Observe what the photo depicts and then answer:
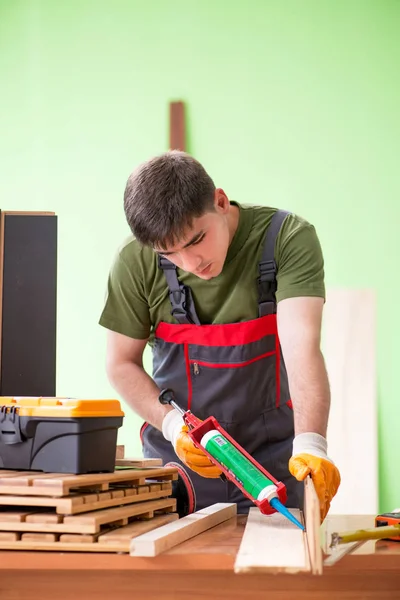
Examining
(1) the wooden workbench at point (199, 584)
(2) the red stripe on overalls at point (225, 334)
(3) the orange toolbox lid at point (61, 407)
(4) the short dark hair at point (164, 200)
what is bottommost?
(1) the wooden workbench at point (199, 584)

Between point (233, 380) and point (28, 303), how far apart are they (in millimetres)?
625

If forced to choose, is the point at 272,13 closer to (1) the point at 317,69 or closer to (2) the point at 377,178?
(1) the point at 317,69

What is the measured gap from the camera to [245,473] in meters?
1.39

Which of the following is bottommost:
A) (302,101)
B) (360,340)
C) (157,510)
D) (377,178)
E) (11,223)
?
(157,510)

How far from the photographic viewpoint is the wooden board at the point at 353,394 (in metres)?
3.51

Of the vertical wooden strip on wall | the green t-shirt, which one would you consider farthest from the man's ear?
the vertical wooden strip on wall

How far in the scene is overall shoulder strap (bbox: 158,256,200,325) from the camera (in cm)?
204

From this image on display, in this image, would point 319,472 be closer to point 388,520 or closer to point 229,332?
point 388,520

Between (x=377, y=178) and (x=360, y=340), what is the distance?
874mm

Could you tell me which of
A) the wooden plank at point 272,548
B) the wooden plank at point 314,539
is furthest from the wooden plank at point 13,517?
the wooden plank at point 314,539

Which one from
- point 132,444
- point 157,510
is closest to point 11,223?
point 157,510

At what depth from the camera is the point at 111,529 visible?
4.18 feet

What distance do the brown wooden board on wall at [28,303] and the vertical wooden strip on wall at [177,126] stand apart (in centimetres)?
216

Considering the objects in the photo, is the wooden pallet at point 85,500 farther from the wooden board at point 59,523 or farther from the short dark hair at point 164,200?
the short dark hair at point 164,200
